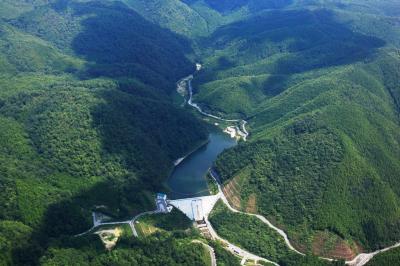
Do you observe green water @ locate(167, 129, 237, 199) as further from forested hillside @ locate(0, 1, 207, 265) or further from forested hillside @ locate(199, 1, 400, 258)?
forested hillside @ locate(199, 1, 400, 258)

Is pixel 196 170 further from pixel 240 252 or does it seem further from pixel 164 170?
pixel 240 252

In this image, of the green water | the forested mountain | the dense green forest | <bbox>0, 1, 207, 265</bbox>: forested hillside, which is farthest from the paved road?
the green water

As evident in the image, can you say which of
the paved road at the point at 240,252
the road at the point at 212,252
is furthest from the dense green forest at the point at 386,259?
the road at the point at 212,252

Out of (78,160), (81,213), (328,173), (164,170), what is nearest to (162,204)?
(164,170)

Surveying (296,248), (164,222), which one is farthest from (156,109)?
(296,248)

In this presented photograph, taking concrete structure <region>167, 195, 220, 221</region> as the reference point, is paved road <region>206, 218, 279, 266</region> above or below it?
above

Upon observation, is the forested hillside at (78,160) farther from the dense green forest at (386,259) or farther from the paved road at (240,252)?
the dense green forest at (386,259)
